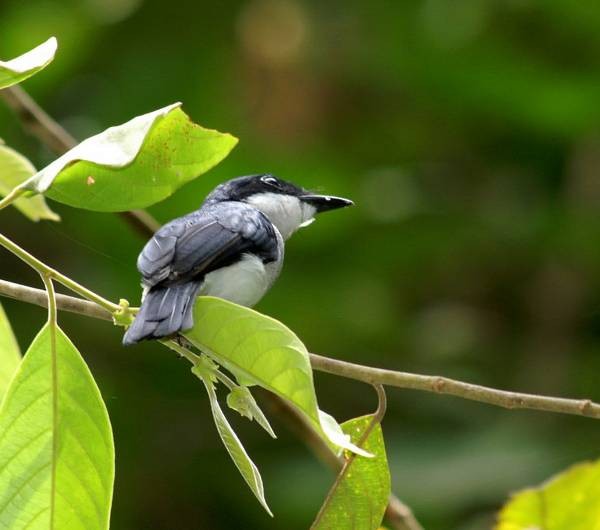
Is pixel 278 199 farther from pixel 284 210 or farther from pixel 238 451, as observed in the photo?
pixel 238 451

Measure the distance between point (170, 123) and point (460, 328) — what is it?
3395 mm

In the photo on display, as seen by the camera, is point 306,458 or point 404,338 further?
point 404,338

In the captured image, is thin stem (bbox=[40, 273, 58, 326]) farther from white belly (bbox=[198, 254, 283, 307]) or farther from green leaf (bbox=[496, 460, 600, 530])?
green leaf (bbox=[496, 460, 600, 530])

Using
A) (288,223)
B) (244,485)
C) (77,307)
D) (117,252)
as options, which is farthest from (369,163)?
(77,307)

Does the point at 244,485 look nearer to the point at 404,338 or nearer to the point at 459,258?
the point at 404,338

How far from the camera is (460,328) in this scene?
16.0 feet

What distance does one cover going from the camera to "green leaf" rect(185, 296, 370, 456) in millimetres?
1501

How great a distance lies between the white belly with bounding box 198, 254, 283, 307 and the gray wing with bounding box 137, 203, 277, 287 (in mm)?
25

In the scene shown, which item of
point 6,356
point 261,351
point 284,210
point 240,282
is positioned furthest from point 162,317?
point 284,210

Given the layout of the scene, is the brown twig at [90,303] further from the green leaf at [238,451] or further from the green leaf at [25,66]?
the green leaf at [25,66]

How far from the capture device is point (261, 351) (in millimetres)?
1580

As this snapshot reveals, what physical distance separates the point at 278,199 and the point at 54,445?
59.3 inches

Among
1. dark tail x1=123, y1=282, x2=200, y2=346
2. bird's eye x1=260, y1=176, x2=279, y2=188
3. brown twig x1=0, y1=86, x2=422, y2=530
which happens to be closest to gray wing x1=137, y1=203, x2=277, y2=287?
dark tail x1=123, y1=282, x2=200, y2=346

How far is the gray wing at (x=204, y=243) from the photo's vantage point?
2051mm
